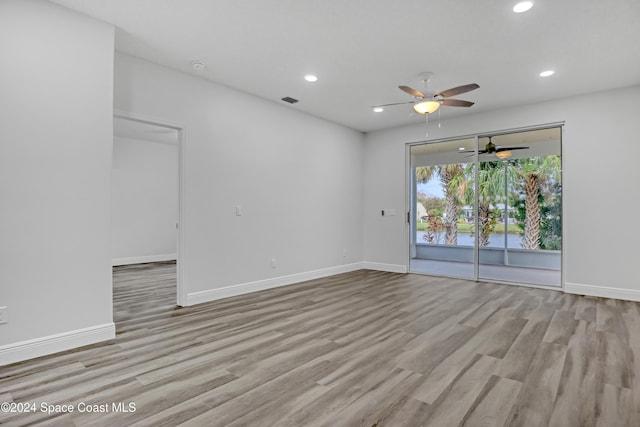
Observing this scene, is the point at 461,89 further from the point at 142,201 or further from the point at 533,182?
the point at 142,201

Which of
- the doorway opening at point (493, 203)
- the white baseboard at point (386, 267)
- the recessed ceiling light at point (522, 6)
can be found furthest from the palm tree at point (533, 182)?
the recessed ceiling light at point (522, 6)

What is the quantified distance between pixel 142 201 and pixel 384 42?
6.64 metres

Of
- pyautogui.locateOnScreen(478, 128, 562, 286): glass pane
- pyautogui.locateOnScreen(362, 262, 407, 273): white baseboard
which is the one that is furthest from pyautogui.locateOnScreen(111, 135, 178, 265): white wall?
pyautogui.locateOnScreen(478, 128, 562, 286): glass pane

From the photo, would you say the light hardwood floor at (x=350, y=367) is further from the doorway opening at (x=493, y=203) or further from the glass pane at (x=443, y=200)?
the glass pane at (x=443, y=200)

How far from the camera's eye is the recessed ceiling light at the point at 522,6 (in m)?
2.73

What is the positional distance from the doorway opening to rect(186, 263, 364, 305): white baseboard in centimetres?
160

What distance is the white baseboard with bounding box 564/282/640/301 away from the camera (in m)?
4.53

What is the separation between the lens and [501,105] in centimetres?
Result: 535

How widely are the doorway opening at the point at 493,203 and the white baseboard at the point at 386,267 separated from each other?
9.4 inches

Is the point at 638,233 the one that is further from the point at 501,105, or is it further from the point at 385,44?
the point at 385,44

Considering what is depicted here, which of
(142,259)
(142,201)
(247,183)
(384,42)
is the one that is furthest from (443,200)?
(142,259)

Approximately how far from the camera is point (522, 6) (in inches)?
109

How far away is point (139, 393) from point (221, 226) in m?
2.58

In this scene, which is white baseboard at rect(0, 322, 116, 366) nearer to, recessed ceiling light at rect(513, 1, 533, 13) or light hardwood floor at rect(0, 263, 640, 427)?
light hardwood floor at rect(0, 263, 640, 427)
